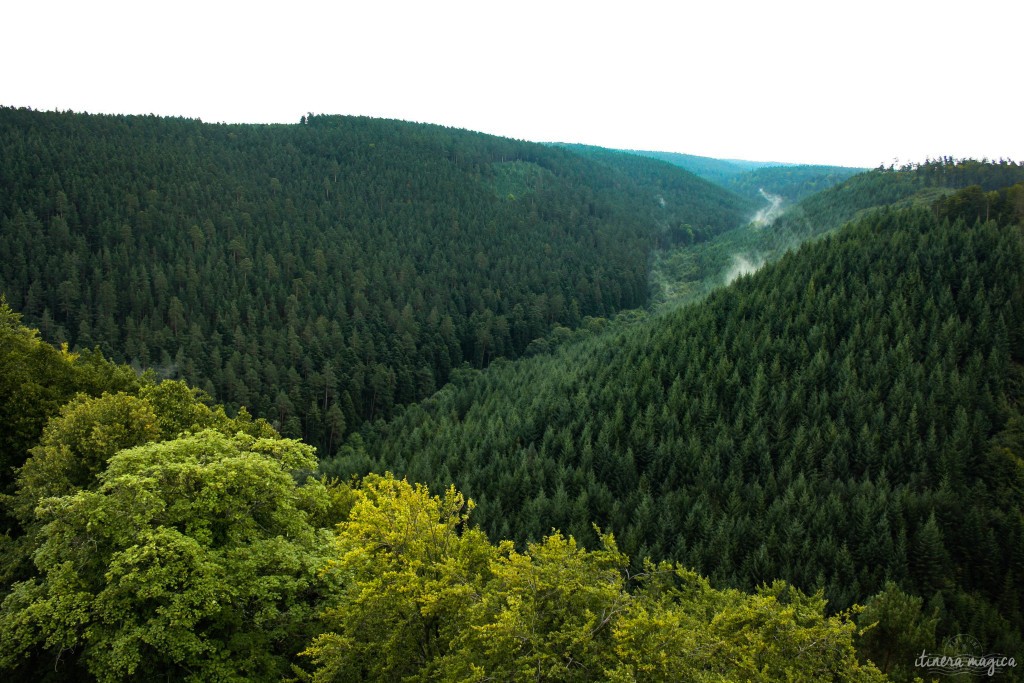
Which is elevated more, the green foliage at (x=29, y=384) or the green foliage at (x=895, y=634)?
the green foliage at (x=29, y=384)

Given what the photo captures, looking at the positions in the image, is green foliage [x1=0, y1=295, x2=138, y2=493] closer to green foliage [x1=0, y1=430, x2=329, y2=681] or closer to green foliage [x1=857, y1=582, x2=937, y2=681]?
green foliage [x1=0, y1=430, x2=329, y2=681]

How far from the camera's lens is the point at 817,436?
213 ft

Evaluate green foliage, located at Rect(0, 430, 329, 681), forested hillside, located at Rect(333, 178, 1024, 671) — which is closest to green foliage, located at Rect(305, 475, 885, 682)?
green foliage, located at Rect(0, 430, 329, 681)

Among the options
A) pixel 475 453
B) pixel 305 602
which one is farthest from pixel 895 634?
pixel 475 453

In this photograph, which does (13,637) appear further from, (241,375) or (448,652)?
(241,375)

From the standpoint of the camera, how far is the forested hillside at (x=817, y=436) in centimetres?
5125

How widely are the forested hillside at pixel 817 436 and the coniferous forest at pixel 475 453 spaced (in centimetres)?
41

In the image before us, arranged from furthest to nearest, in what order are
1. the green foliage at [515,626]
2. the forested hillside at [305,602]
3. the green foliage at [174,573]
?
the green foliage at [174,573] → the forested hillside at [305,602] → the green foliage at [515,626]

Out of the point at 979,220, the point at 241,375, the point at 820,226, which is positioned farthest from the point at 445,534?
the point at 820,226

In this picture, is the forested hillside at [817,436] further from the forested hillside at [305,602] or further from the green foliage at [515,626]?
→ the green foliage at [515,626]

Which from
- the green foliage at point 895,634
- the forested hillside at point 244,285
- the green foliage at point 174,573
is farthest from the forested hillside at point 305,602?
the forested hillside at point 244,285

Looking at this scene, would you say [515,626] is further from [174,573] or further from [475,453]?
[475,453]

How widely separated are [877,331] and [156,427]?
84.9m

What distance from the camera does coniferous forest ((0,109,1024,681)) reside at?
21188 millimetres
